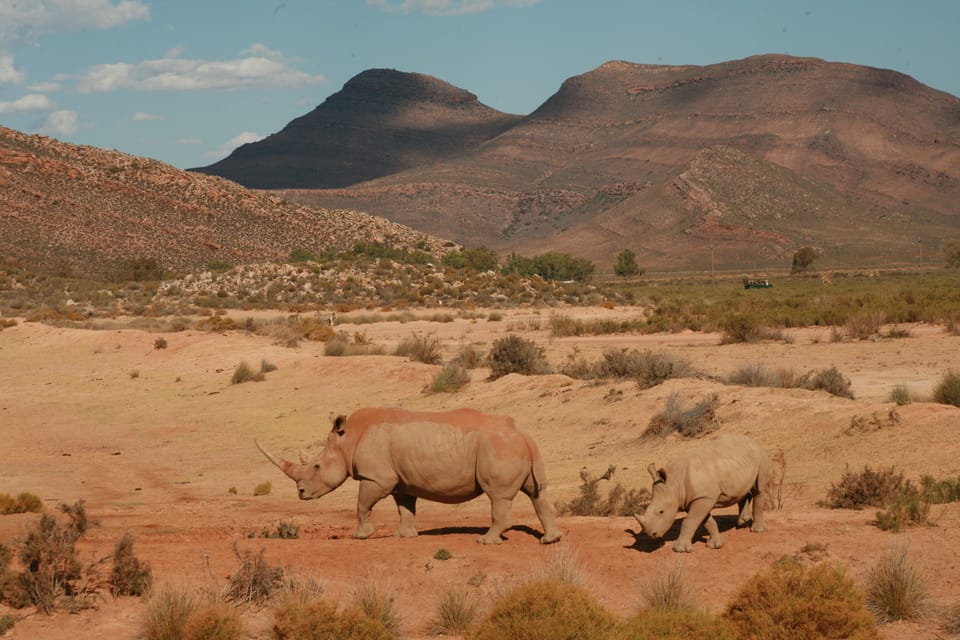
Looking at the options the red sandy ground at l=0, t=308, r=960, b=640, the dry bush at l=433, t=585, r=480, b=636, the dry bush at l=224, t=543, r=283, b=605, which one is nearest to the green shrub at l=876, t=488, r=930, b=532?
the red sandy ground at l=0, t=308, r=960, b=640

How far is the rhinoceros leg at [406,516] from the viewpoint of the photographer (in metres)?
12.0

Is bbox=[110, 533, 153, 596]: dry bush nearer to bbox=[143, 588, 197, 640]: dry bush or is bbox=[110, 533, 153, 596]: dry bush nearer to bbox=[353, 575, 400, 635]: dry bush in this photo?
bbox=[143, 588, 197, 640]: dry bush

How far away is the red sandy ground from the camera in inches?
411

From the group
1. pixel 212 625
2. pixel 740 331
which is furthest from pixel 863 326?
pixel 212 625

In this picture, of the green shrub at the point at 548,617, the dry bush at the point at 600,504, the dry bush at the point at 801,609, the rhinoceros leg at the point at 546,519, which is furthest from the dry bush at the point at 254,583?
the dry bush at the point at 600,504

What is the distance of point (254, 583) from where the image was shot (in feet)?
32.4

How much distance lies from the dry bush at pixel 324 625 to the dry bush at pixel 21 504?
7727 millimetres

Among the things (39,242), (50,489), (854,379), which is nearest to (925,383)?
(854,379)

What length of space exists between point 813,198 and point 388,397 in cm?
15069

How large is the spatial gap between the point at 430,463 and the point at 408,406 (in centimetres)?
1353

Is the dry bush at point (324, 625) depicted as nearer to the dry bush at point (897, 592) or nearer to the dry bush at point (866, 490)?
the dry bush at point (897, 592)

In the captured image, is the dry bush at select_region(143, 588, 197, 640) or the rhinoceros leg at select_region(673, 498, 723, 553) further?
the rhinoceros leg at select_region(673, 498, 723, 553)

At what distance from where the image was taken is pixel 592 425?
20.9 metres

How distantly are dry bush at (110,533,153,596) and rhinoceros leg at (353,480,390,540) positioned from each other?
8.47ft
